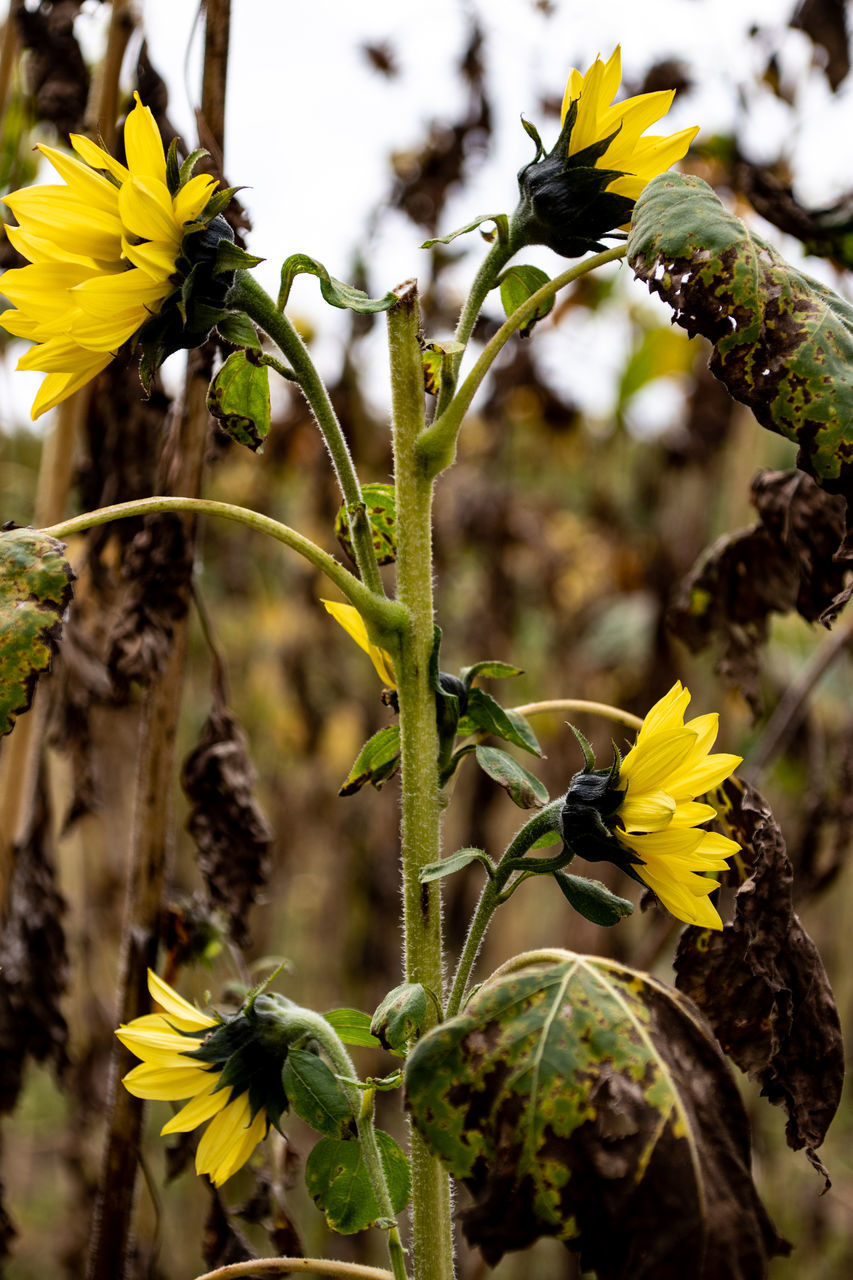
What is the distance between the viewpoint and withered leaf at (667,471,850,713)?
83 cm

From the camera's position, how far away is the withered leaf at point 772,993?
2.05 ft

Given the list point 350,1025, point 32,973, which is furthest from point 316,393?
point 32,973

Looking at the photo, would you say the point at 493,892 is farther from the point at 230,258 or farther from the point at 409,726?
the point at 230,258

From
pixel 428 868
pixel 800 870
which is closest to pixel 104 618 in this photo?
pixel 428 868

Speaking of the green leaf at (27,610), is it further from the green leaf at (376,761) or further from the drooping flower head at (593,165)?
the drooping flower head at (593,165)

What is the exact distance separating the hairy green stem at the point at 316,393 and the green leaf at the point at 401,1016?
8.4 inches

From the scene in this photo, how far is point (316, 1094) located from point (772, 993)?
278 mm

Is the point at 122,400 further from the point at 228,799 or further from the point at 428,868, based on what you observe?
the point at 428,868

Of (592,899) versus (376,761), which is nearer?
(592,899)

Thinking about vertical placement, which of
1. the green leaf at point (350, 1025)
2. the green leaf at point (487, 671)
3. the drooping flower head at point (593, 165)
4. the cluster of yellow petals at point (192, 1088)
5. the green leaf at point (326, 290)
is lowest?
the cluster of yellow petals at point (192, 1088)

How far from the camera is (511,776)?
1.98 ft

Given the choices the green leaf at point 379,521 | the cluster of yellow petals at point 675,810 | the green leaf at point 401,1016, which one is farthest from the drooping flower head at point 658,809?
the green leaf at point 379,521

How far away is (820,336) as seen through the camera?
0.52 metres

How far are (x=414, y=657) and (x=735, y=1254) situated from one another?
319 mm
